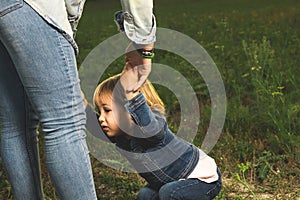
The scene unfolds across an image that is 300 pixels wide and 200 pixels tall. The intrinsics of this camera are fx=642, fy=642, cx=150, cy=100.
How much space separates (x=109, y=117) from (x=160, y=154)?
29cm

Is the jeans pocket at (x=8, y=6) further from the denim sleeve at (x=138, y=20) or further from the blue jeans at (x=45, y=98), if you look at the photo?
the denim sleeve at (x=138, y=20)

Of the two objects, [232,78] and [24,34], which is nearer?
[24,34]

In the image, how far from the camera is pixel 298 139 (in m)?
3.97

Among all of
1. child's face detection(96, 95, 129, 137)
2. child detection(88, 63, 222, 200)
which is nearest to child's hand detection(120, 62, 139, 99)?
child detection(88, 63, 222, 200)

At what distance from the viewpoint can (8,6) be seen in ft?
6.88

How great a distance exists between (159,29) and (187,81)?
4.72 meters

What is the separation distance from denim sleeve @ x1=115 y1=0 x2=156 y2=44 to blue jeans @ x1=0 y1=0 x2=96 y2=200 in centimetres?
28

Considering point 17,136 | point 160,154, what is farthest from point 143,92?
point 17,136

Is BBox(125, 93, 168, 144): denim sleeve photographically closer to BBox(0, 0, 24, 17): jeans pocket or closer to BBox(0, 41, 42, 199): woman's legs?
BBox(0, 41, 42, 199): woman's legs

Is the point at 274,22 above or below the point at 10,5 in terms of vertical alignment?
below

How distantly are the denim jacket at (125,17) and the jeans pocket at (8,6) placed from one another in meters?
0.09

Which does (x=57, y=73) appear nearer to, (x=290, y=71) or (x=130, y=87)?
(x=130, y=87)

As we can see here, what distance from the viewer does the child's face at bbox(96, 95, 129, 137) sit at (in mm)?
2982

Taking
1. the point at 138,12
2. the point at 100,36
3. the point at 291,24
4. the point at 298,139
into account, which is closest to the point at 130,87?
the point at 138,12
